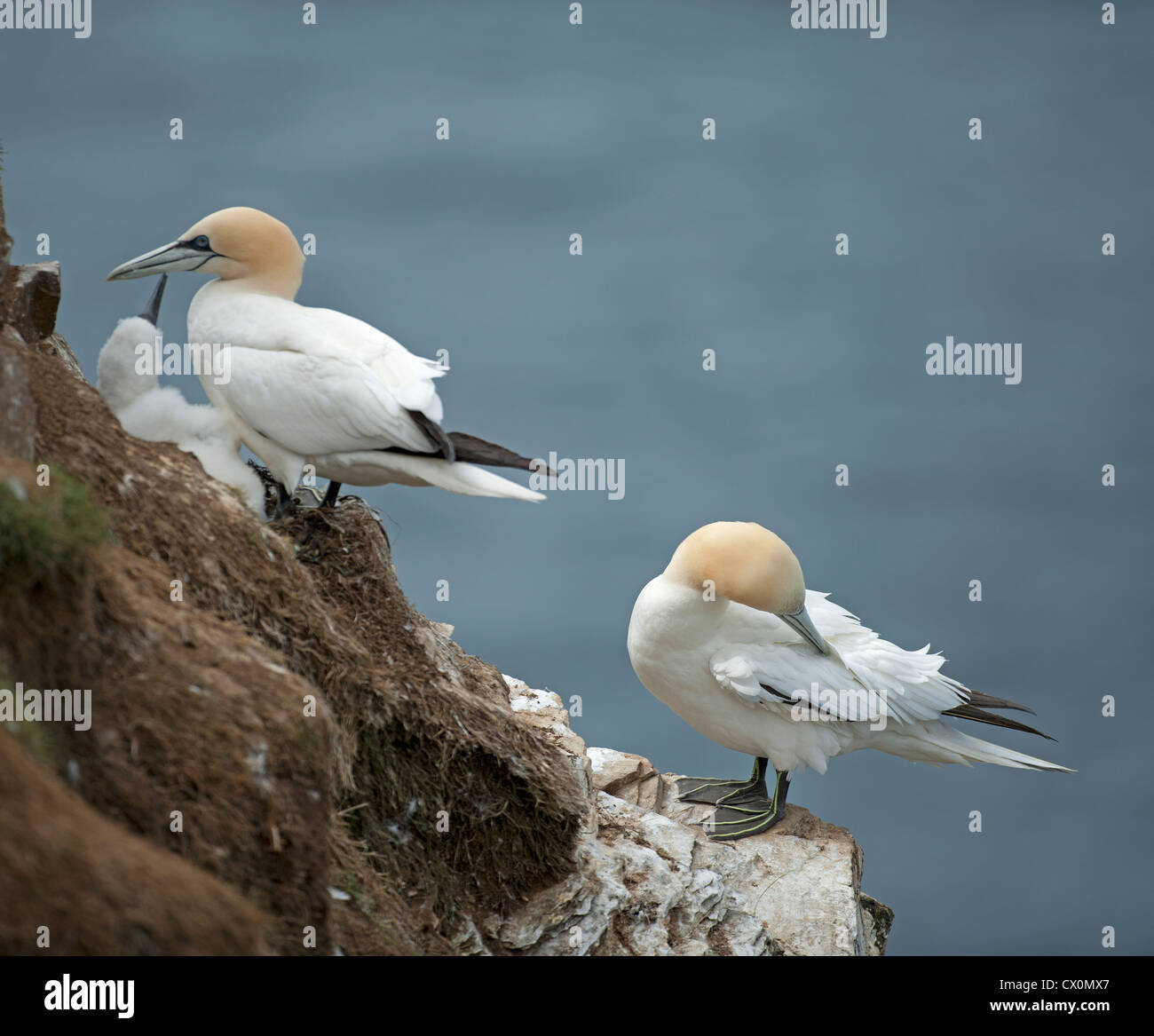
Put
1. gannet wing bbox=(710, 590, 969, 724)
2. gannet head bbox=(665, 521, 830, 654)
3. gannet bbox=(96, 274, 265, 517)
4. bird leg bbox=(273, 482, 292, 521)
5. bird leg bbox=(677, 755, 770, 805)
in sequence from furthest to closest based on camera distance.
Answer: bird leg bbox=(677, 755, 770, 805) < gannet wing bbox=(710, 590, 969, 724) < gannet head bbox=(665, 521, 830, 654) < bird leg bbox=(273, 482, 292, 521) < gannet bbox=(96, 274, 265, 517)

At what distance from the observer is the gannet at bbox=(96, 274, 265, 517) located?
6828mm

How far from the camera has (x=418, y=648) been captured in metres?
7.15

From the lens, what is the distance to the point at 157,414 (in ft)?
22.4

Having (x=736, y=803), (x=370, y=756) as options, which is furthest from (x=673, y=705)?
(x=370, y=756)

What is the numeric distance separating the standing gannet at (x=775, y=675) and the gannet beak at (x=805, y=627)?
0.01 meters

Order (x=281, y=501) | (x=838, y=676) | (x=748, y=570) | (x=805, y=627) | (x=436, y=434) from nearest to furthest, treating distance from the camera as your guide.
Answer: (x=436, y=434) → (x=281, y=501) → (x=748, y=570) → (x=805, y=627) → (x=838, y=676)

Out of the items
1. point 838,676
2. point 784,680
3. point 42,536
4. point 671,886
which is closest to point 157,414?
point 42,536

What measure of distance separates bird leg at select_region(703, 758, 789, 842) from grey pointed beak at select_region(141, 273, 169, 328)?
4.94m

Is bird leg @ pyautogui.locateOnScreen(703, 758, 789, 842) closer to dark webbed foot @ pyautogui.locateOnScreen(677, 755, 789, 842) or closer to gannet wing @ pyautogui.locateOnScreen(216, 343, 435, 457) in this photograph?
dark webbed foot @ pyautogui.locateOnScreen(677, 755, 789, 842)

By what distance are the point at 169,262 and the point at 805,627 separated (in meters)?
4.43

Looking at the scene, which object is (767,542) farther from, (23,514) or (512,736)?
(23,514)

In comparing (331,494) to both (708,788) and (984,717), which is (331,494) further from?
(984,717)

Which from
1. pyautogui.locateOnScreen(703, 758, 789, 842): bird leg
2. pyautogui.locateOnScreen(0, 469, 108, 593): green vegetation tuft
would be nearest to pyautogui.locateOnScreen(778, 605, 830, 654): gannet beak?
pyautogui.locateOnScreen(703, 758, 789, 842): bird leg

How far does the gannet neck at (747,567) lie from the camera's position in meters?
8.31
